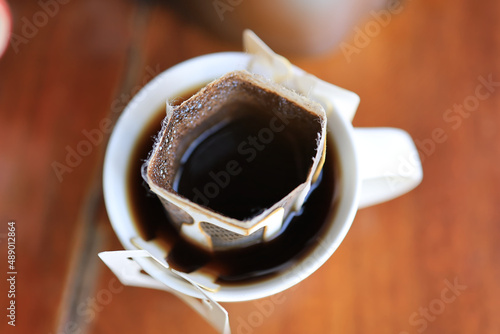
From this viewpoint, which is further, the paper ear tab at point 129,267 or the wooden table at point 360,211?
the wooden table at point 360,211

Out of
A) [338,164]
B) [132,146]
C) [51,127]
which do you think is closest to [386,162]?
[338,164]

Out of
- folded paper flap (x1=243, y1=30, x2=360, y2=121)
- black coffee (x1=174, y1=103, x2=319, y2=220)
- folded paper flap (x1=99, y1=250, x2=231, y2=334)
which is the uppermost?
folded paper flap (x1=243, y1=30, x2=360, y2=121)

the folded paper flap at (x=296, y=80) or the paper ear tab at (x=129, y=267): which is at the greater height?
the folded paper flap at (x=296, y=80)

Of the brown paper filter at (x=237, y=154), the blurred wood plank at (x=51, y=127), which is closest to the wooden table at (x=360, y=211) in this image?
the blurred wood plank at (x=51, y=127)

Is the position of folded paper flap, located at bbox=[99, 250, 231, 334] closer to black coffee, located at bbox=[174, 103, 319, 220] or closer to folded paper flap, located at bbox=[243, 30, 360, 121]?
black coffee, located at bbox=[174, 103, 319, 220]

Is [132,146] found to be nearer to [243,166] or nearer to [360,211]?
[243,166]

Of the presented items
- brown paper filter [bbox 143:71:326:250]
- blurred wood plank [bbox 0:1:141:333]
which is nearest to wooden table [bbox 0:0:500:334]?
blurred wood plank [bbox 0:1:141:333]

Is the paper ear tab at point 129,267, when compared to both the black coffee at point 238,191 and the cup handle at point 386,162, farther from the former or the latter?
the cup handle at point 386,162

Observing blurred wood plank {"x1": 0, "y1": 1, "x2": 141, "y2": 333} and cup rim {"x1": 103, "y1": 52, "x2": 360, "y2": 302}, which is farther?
blurred wood plank {"x1": 0, "y1": 1, "x2": 141, "y2": 333}
